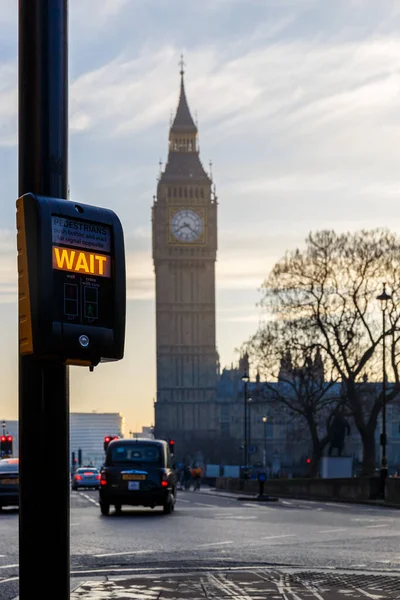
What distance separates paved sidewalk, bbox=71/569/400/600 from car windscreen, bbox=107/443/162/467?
15503 mm

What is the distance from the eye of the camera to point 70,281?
5.02m

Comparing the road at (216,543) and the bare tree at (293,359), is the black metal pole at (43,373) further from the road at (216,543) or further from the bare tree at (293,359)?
the bare tree at (293,359)

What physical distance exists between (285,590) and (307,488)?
4387 cm

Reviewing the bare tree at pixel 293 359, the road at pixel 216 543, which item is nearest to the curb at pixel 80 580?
the road at pixel 216 543

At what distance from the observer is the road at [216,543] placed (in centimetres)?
1380

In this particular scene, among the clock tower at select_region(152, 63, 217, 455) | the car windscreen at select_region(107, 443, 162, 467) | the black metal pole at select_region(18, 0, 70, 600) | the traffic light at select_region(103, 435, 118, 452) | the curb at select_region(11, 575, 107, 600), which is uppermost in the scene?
the clock tower at select_region(152, 63, 217, 455)

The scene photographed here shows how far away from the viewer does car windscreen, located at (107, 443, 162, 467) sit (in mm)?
28109

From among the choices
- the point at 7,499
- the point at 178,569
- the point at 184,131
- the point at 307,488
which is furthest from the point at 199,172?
the point at 178,569

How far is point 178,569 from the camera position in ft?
43.1

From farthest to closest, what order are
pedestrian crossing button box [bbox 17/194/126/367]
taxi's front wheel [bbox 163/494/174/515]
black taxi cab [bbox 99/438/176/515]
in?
taxi's front wheel [bbox 163/494/174/515] → black taxi cab [bbox 99/438/176/515] → pedestrian crossing button box [bbox 17/194/126/367]

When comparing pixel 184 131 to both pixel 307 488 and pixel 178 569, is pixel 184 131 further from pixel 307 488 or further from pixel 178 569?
pixel 178 569

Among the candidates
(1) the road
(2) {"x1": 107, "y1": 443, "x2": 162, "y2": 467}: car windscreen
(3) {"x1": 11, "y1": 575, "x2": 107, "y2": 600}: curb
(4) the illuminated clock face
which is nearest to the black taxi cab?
(2) {"x1": 107, "y1": 443, "x2": 162, "y2": 467}: car windscreen

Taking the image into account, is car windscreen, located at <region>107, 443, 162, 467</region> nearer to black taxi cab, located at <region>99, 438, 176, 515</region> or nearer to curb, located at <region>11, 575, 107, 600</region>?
black taxi cab, located at <region>99, 438, 176, 515</region>

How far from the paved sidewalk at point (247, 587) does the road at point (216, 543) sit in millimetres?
740
